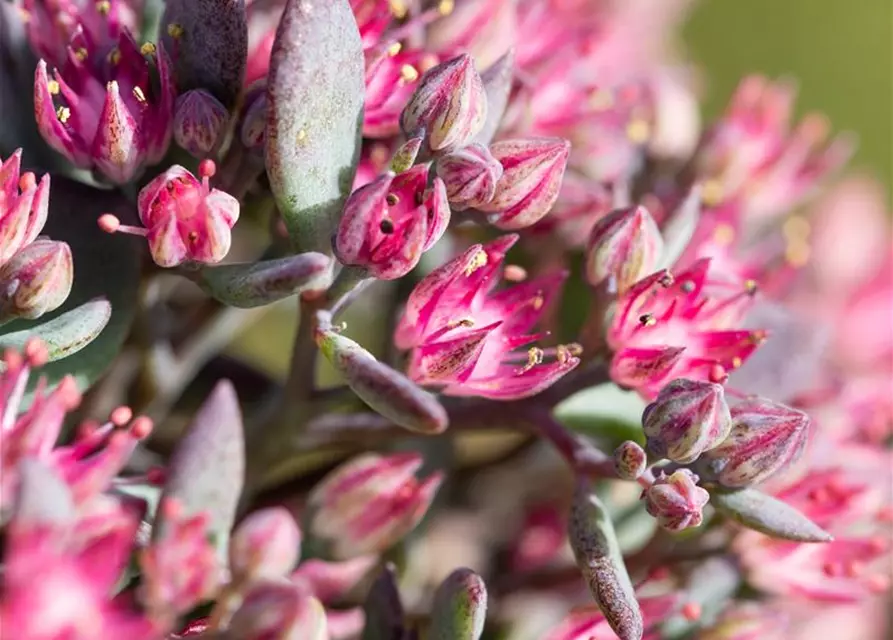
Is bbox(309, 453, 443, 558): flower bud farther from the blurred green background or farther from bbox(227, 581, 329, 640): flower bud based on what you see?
the blurred green background

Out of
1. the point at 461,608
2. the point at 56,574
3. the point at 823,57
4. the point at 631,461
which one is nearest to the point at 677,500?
the point at 631,461

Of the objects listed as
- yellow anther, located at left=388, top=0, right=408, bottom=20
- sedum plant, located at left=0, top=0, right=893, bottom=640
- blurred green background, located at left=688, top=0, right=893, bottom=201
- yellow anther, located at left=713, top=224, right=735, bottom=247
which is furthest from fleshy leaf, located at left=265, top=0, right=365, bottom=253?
blurred green background, located at left=688, top=0, right=893, bottom=201

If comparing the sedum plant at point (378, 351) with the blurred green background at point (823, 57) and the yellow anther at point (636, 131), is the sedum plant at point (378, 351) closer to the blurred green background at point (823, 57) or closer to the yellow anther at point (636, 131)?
the yellow anther at point (636, 131)

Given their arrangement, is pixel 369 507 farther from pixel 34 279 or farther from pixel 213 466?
pixel 34 279

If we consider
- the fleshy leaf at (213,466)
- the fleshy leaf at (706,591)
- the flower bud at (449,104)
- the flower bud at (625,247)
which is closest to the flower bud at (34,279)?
the fleshy leaf at (213,466)

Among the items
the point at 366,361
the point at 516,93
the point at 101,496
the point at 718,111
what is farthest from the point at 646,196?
the point at 718,111
